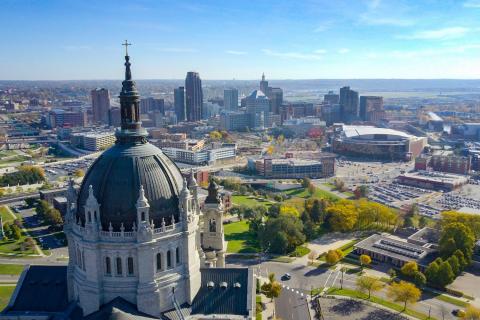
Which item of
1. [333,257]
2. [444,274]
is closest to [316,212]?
[333,257]

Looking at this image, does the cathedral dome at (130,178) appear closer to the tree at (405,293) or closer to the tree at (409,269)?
the tree at (405,293)

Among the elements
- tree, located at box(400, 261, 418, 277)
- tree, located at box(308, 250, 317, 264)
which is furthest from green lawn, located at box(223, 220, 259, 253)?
tree, located at box(400, 261, 418, 277)

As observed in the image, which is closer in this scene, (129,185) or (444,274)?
(129,185)

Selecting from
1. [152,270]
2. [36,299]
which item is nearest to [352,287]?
[152,270]

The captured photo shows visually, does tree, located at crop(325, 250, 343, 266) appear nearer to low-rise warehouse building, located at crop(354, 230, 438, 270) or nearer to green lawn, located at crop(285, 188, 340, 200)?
low-rise warehouse building, located at crop(354, 230, 438, 270)

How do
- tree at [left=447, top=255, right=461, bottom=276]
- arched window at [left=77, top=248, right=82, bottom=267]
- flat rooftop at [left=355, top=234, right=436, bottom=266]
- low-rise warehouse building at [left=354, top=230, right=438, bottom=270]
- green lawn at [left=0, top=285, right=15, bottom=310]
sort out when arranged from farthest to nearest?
flat rooftop at [left=355, top=234, right=436, bottom=266]
low-rise warehouse building at [left=354, top=230, right=438, bottom=270]
tree at [left=447, top=255, right=461, bottom=276]
green lawn at [left=0, top=285, right=15, bottom=310]
arched window at [left=77, top=248, right=82, bottom=267]

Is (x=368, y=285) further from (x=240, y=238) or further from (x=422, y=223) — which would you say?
(x=422, y=223)

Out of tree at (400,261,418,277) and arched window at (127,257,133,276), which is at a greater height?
arched window at (127,257,133,276)
